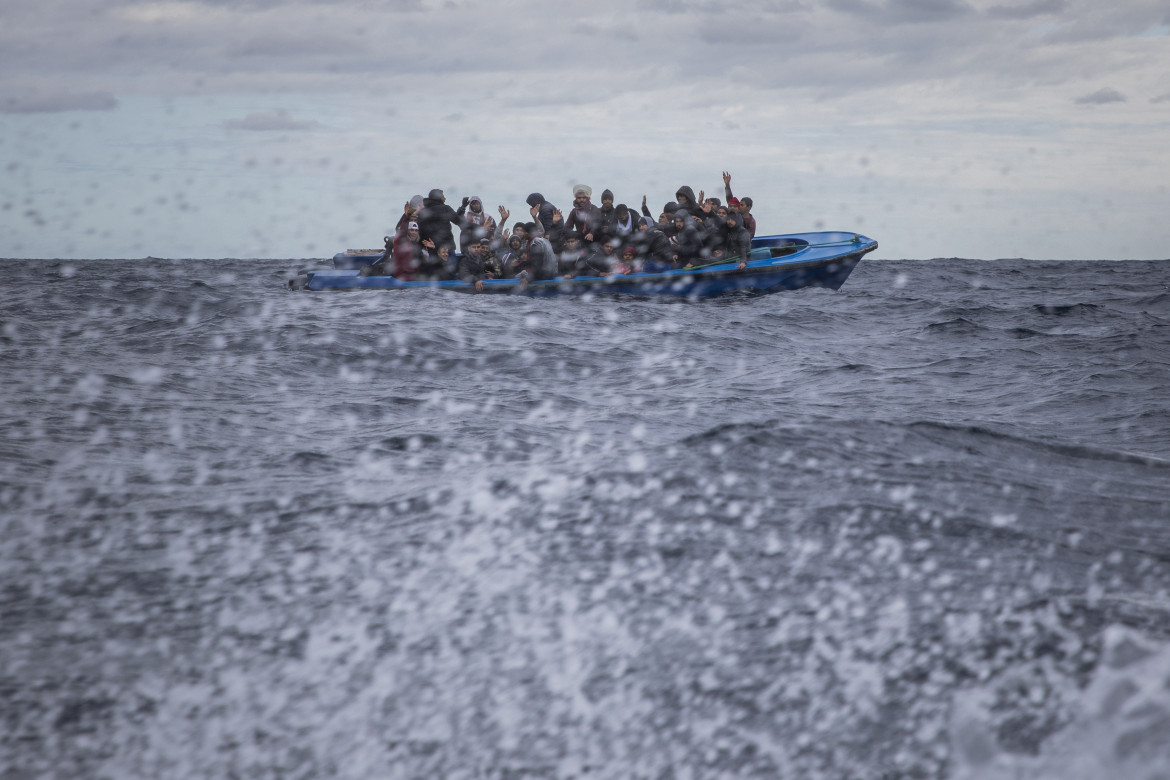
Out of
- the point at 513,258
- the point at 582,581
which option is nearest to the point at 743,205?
the point at 513,258

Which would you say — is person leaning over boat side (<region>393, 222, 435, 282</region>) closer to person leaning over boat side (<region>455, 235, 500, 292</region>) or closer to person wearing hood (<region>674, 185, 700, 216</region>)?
person leaning over boat side (<region>455, 235, 500, 292</region>)

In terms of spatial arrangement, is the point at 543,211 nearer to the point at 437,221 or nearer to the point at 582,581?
the point at 437,221

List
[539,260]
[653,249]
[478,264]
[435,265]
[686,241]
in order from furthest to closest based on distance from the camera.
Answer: [686,241]
[653,249]
[478,264]
[435,265]
[539,260]

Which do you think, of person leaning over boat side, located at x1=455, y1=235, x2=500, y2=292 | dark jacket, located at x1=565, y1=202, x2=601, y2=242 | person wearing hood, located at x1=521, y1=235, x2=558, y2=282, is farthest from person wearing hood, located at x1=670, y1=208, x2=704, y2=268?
person leaning over boat side, located at x1=455, y1=235, x2=500, y2=292

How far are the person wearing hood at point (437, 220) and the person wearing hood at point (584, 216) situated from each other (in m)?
1.97

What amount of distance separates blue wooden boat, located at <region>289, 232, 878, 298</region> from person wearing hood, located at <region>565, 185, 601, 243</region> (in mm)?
931

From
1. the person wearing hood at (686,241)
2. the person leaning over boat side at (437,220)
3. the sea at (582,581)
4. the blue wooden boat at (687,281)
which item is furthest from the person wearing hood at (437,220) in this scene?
the sea at (582,581)

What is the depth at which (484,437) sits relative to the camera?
6.27 m

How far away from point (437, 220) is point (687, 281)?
14.4 feet

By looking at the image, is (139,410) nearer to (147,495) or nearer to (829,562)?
(147,495)

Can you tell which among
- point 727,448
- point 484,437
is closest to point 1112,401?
point 727,448

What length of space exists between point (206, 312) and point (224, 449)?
9.83 m

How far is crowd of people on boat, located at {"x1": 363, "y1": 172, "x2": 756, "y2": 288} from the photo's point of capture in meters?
14.9

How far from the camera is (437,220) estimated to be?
1494 centimetres
